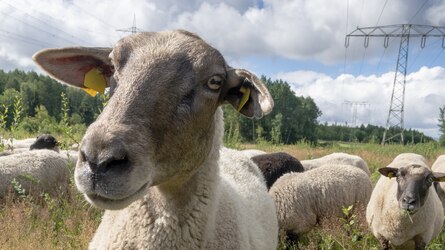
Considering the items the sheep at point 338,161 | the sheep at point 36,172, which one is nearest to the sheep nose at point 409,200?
the sheep at point 338,161

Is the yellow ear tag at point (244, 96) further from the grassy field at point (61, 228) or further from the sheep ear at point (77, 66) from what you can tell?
the grassy field at point (61, 228)

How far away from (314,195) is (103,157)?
6.93 m

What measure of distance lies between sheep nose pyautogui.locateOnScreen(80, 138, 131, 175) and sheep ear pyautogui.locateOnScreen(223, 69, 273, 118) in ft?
3.94

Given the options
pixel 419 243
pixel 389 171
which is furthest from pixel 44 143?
pixel 419 243

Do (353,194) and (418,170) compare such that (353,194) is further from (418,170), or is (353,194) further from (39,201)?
(39,201)

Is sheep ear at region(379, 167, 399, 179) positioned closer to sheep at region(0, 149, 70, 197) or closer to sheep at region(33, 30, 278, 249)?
sheep at region(33, 30, 278, 249)

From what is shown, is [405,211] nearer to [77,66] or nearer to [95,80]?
[95,80]

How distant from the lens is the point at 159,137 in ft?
9.09

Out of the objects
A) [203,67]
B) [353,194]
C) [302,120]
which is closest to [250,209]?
[203,67]

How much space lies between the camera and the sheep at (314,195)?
324 inches

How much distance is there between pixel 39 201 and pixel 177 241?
5.96 meters

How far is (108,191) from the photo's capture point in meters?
2.35

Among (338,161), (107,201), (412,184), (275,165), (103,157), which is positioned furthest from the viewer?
(338,161)

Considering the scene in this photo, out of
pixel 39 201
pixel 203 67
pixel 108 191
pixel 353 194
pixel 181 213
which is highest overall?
pixel 203 67
